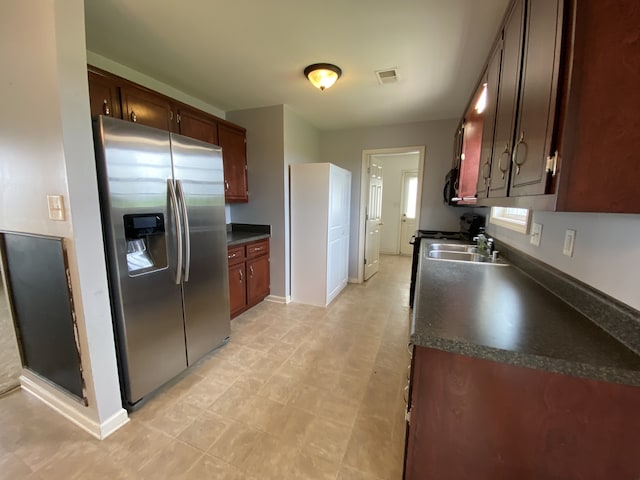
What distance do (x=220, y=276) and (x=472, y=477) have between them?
6.57 ft

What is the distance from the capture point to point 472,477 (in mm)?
921

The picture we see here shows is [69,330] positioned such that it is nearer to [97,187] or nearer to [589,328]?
[97,187]

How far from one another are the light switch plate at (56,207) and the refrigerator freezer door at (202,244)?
1.98 ft

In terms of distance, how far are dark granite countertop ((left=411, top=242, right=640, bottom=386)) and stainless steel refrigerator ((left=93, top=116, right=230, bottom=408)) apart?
5.27 feet

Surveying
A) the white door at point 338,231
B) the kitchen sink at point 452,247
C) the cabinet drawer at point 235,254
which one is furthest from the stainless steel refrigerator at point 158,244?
the kitchen sink at point 452,247

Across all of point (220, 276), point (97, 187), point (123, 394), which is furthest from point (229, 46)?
point (123, 394)

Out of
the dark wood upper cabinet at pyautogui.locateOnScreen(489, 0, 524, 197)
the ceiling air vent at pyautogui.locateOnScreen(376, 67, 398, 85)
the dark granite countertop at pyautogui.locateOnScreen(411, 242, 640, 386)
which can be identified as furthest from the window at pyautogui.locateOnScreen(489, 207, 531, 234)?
the ceiling air vent at pyautogui.locateOnScreen(376, 67, 398, 85)

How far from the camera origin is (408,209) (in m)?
6.52

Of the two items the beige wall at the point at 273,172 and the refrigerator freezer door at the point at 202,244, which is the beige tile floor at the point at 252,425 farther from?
the beige wall at the point at 273,172

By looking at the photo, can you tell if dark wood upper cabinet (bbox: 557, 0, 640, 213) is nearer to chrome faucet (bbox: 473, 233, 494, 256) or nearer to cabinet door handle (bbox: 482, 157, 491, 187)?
cabinet door handle (bbox: 482, 157, 491, 187)

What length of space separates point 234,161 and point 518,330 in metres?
3.12

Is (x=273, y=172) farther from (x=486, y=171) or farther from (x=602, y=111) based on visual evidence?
(x=602, y=111)

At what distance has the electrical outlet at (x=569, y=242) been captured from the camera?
1168 mm

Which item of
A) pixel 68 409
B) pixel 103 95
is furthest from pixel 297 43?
pixel 68 409
